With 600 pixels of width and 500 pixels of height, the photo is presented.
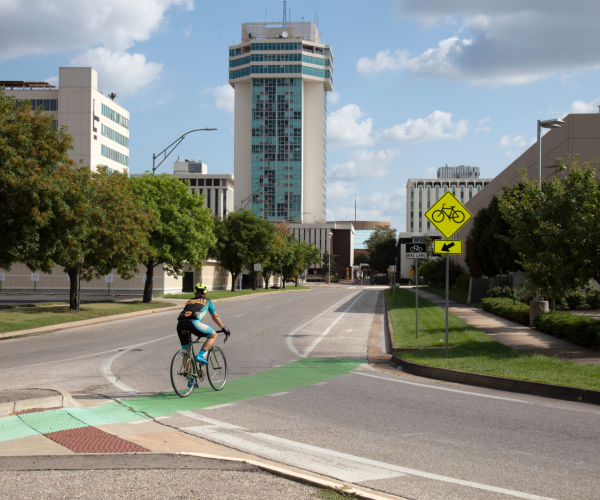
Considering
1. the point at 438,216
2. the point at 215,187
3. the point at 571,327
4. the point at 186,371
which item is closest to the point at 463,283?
the point at 571,327

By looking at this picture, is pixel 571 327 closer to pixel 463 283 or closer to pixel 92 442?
pixel 92 442

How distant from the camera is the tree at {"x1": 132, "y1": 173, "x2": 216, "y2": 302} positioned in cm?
3347

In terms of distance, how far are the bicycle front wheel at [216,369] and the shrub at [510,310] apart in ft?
49.2

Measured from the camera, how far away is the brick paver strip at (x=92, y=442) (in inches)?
228

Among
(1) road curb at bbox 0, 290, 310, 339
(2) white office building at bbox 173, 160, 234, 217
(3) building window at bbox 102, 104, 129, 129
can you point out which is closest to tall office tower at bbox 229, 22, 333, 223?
(2) white office building at bbox 173, 160, 234, 217

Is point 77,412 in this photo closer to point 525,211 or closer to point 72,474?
point 72,474

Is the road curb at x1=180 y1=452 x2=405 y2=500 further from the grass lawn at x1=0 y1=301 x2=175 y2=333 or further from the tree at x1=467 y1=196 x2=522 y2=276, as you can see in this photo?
the tree at x1=467 y1=196 x2=522 y2=276

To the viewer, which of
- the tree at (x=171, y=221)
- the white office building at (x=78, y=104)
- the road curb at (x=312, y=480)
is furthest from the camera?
the white office building at (x=78, y=104)

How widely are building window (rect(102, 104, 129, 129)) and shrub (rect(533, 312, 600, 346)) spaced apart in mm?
92618

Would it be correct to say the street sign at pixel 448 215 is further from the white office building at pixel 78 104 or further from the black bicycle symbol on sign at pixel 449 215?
the white office building at pixel 78 104

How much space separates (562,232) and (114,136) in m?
98.0

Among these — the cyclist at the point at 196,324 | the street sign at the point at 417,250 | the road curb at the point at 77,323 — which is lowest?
the road curb at the point at 77,323

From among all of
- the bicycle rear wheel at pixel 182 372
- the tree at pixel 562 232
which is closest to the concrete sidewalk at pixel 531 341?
the tree at pixel 562 232

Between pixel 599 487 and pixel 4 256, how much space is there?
800 inches
